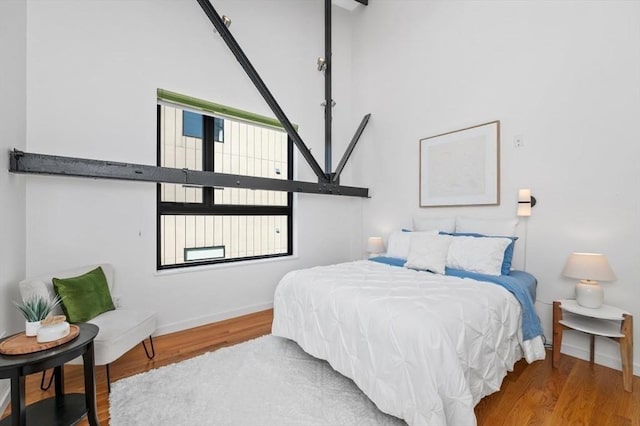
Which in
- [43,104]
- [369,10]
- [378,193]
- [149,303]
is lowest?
[149,303]

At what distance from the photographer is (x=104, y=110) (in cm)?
259

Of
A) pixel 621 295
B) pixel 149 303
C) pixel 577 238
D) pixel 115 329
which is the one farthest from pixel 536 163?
pixel 149 303

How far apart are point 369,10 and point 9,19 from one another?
429 cm

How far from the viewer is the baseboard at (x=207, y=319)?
291cm

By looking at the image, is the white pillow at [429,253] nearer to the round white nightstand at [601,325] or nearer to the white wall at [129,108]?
the round white nightstand at [601,325]

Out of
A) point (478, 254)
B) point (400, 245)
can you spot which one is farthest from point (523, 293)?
point (400, 245)

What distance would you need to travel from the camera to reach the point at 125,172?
8.09 feet

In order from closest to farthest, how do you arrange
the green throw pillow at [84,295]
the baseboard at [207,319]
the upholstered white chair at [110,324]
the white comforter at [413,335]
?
the white comforter at [413,335] < the upholstered white chair at [110,324] < the green throw pillow at [84,295] < the baseboard at [207,319]

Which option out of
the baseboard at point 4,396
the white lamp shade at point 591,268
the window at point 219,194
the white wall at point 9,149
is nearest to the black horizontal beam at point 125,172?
the white wall at point 9,149

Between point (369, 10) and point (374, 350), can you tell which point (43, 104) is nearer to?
point (374, 350)

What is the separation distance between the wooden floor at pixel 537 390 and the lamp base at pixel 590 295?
547 mm

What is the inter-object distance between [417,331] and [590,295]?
5.70 ft

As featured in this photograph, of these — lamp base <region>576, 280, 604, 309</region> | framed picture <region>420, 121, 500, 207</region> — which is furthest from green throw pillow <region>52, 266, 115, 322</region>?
lamp base <region>576, 280, 604, 309</region>

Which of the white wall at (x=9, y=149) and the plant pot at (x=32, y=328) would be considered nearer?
the plant pot at (x=32, y=328)
